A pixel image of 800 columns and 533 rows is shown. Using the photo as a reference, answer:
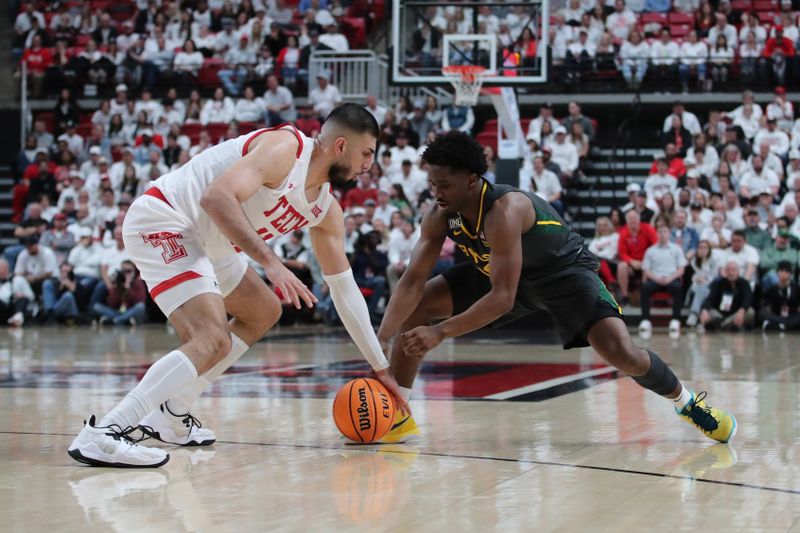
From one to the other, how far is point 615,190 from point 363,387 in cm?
1431

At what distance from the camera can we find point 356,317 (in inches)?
228

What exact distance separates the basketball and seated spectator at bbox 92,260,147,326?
12074 millimetres

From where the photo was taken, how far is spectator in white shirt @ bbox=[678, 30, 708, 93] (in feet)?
67.7

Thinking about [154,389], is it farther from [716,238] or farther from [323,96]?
[323,96]

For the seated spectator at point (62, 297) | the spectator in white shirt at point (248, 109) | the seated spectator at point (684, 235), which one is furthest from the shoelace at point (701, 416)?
the spectator in white shirt at point (248, 109)

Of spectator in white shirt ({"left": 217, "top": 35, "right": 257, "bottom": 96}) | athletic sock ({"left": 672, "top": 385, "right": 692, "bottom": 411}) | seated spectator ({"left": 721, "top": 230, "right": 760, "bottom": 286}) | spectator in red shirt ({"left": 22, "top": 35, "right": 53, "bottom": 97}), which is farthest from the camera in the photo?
spectator in red shirt ({"left": 22, "top": 35, "right": 53, "bottom": 97})

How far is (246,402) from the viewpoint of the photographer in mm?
7273

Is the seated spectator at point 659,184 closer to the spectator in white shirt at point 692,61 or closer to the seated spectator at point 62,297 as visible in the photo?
the spectator in white shirt at point 692,61

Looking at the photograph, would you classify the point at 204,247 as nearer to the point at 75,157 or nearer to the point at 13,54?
the point at 75,157

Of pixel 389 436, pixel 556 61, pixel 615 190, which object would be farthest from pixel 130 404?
pixel 556 61

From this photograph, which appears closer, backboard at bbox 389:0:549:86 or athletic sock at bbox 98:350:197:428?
athletic sock at bbox 98:350:197:428

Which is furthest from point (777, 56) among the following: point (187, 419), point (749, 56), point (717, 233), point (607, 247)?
point (187, 419)

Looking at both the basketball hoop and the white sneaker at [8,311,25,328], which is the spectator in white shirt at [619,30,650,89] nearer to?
the basketball hoop

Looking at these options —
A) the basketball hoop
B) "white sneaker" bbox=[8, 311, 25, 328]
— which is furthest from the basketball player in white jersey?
"white sneaker" bbox=[8, 311, 25, 328]
